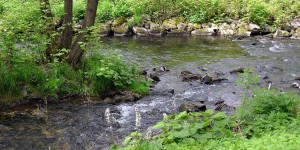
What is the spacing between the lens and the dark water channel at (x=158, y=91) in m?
7.72

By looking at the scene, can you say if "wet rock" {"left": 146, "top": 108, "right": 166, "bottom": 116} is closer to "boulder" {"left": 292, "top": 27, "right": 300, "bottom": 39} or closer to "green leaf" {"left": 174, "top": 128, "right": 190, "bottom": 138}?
"green leaf" {"left": 174, "top": 128, "right": 190, "bottom": 138}

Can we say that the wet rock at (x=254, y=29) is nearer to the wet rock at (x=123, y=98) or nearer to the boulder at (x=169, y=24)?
the boulder at (x=169, y=24)

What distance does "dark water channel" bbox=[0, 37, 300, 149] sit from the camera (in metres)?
7.72

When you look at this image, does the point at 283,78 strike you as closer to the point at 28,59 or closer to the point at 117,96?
the point at 117,96

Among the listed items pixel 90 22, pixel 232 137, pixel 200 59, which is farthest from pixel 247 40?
pixel 232 137

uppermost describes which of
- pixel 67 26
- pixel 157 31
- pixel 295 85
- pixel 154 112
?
pixel 67 26

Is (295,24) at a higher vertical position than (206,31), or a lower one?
higher

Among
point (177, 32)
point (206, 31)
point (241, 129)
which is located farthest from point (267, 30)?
point (241, 129)

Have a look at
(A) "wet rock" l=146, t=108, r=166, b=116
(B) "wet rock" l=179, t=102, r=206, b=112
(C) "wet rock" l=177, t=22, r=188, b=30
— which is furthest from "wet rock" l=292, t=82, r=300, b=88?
(C) "wet rock" l=177, t=22, r=188, b=30

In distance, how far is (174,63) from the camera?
1523 cm

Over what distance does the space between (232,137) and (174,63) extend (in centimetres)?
970

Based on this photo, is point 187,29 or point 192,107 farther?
point 187,29

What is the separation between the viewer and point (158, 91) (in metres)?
11.2

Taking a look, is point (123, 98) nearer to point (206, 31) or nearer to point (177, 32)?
point (177, 32)
